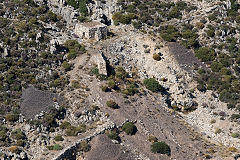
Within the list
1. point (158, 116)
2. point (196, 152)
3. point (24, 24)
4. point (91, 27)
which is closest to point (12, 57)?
point (24, 24)

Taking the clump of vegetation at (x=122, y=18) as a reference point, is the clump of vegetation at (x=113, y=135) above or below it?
below

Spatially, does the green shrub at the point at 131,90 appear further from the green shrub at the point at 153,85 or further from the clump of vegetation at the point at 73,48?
the clump of vegetation at the point at 73,48

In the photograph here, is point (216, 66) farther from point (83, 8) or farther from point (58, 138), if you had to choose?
point (58, 138)

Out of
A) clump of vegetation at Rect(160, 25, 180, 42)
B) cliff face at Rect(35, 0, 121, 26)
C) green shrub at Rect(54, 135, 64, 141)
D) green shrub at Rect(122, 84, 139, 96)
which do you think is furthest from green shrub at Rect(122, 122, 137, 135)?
cliff face at Rect(35, 0, 121, 26)

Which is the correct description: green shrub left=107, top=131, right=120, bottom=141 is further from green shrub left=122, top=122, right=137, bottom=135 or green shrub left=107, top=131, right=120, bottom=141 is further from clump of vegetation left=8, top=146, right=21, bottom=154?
clump of vegetation left=8, top=146, right=21, bottom=154

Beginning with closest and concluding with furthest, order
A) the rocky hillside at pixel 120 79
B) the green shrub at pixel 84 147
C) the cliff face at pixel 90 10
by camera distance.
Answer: the green shrub at pixel 84 147 → the rocky hillside at pixel 120 79 → the cliff face at pixel 90 10

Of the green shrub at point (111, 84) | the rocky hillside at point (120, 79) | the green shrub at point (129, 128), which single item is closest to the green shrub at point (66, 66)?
the rocky hillside at point (120, 79)
